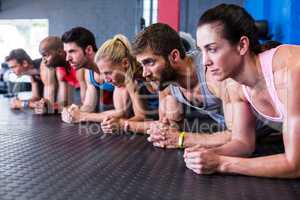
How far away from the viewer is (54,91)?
1.86 metres

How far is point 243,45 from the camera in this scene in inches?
28.4

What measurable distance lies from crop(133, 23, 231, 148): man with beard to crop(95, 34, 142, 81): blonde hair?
0.16m

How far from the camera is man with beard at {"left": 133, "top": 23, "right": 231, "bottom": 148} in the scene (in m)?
0.97

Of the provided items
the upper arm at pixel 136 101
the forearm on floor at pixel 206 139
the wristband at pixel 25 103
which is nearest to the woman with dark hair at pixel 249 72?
the forearm on floor at pixel 206 139

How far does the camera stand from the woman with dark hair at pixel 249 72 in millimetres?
661

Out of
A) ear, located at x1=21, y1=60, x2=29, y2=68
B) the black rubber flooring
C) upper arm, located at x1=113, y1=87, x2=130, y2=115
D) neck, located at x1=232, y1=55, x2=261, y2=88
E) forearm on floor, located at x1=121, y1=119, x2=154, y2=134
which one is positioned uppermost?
ear, located at x1=21, y1=60, x2=29, y2=68

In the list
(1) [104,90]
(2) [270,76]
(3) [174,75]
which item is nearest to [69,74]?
(1) [104,90]

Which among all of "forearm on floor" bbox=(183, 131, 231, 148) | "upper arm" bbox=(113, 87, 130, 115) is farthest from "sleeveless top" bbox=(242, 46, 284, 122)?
"upper arm" bbox=(113, 87, 130, 115)

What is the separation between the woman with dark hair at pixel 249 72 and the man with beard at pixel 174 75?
0.72 ft

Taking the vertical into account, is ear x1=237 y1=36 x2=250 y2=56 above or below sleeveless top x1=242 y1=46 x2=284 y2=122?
above

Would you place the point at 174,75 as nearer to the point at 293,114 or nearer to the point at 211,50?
the point at 211,50

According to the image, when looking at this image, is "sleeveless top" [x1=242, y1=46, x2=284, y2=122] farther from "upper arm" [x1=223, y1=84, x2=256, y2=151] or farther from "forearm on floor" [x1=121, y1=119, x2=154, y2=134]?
"forearm on floor" [x1=121, y1=119, x2=154, y2=134]

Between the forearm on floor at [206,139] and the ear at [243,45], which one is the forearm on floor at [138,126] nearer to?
the forearm on floor at [206,139]

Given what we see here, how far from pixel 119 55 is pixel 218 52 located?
23.8 inches
